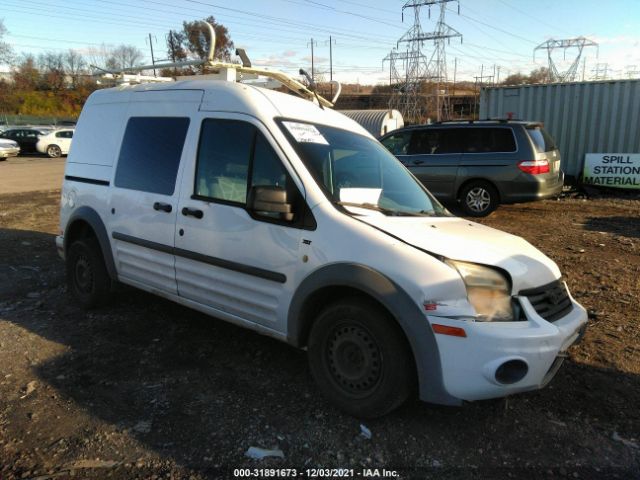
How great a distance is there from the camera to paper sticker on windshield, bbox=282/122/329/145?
3.47 meters

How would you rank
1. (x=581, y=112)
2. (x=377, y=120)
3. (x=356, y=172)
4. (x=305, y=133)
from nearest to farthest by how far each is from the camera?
(x=305, y=133)
(x=356, y=172)
(x=581, y=112)
(x=377, y=120)

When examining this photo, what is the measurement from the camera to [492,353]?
8.66 feet

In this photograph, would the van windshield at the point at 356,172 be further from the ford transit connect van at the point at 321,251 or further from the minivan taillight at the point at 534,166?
the minivan taillight at the point at 534,166

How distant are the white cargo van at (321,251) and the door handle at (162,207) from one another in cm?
2

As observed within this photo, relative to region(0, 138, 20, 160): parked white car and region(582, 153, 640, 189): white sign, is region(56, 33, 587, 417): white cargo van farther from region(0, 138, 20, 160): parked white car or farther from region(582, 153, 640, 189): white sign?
region(0, 138, 20, 160): parked white car

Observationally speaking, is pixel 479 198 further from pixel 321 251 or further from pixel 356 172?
pixel 321 251

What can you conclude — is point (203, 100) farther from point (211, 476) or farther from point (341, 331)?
point (211, 476)

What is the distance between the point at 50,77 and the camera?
61250 millimetres

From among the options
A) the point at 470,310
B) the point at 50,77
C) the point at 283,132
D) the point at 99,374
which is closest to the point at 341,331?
the point at 470,310

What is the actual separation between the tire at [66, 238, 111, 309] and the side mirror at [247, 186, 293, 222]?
7.46 feet

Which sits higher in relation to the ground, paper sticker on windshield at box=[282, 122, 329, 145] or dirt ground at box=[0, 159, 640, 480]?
paper sticker on windshield at box=[282, 122, 329, 145]

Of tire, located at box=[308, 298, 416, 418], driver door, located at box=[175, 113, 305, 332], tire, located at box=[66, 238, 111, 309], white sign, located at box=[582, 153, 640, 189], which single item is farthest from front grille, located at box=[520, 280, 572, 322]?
white sign, located at box=[582, 153, 640, 189]

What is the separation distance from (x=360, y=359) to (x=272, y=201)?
1.10 metres

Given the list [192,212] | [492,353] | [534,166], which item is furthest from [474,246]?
[534,166]
